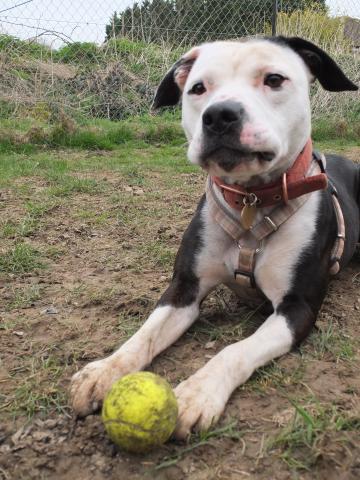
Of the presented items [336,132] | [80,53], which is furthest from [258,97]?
[80,53]

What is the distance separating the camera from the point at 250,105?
84.0 inches

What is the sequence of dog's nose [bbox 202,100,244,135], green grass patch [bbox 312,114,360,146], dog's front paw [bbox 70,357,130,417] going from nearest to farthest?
dog's front paw [bbox 70,357,130,417]
dog's nose [bbox 202,100,244,135]
green grass patch [bbox 312,114,360,146]

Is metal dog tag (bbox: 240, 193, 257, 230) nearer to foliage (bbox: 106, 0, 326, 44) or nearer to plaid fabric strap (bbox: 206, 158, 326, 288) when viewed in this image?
plaid fabric strap (bbox: 206, 158, 326, 288)

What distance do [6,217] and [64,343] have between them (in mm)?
2151

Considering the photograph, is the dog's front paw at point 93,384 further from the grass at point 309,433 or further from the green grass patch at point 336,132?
the green grass patch at point 336,132

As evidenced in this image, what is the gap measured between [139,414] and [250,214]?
3.84 ft

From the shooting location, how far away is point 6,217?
4.27m

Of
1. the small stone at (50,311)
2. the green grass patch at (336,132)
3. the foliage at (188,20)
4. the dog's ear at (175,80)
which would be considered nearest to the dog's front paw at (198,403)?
the small stone at (50,311)

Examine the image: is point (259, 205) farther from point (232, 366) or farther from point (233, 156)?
point (232, 366)

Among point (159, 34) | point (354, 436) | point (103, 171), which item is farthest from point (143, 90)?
point (354, 436)

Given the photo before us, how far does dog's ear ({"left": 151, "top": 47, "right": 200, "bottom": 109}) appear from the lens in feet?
8.94

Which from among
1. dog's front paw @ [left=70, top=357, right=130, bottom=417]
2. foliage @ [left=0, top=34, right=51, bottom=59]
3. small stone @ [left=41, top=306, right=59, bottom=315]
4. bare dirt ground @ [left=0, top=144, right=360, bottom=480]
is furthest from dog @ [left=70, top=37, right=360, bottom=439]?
foliage @ [left=0, top=34, right=51, bottom=59]

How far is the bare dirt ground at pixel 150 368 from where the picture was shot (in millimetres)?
1618

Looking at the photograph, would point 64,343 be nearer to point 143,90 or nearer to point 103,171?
point 103,171
